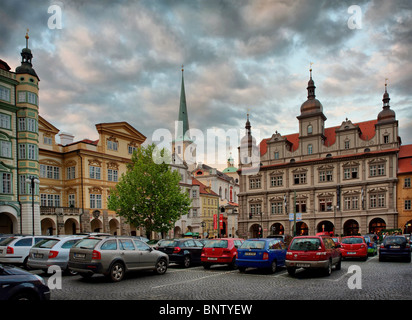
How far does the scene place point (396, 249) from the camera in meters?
22.6

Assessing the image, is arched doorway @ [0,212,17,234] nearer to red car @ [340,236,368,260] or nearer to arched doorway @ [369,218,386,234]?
red car @ [340,236,368,260]

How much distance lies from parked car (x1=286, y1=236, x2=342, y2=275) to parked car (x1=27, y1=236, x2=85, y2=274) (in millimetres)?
9286

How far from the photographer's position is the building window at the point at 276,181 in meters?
66.3

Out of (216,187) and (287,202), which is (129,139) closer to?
(287,202)

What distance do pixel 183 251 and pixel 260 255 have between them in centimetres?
485

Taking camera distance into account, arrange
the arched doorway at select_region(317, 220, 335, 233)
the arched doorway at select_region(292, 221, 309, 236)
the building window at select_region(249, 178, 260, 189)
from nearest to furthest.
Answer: the arched doorway at select_region(317, 220, 335, 233), the arched doorway at select_region(292, 221, 309, 236), the building window at select_region(249, 178, 260, 189)

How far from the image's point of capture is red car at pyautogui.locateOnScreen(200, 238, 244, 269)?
18641 mm

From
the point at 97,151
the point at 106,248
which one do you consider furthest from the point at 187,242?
the point at 97,151

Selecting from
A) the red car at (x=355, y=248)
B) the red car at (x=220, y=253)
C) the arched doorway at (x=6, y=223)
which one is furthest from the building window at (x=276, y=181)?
the red car at (x=220, y=253)

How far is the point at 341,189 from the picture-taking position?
60.0 metres

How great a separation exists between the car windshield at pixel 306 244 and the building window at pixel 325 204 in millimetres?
47565

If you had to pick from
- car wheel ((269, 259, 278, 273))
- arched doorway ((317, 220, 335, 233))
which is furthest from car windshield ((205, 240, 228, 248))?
arched doorway ((317, 220, 335, 233))

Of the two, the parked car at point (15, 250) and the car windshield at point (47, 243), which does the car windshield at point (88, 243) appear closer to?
the car windshield at point (47, 243)
